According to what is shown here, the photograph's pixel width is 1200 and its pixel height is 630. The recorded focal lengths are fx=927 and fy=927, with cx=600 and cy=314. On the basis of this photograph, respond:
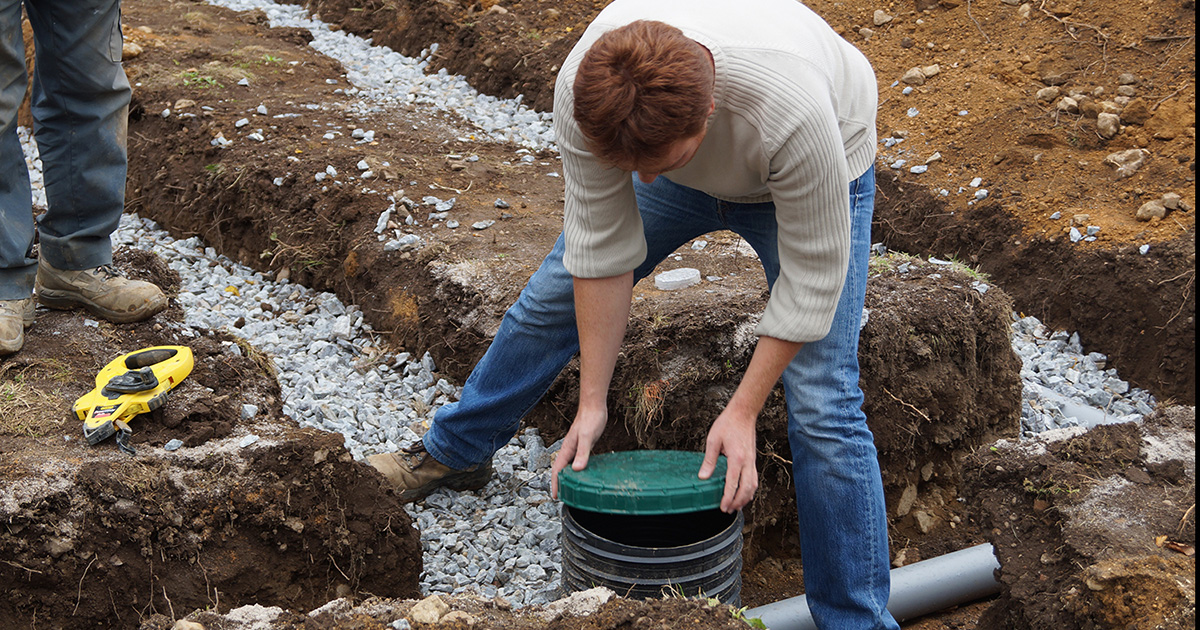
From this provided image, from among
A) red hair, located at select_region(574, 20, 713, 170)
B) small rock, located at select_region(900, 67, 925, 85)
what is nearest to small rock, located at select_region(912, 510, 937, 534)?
red hair, located at select_region(574, 20, 713, 170)

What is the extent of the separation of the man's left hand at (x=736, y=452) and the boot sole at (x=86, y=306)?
2.36 meters

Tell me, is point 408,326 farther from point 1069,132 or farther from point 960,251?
point 1069,132

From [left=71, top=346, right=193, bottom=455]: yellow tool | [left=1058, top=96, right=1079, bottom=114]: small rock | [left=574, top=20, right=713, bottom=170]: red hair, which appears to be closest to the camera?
[left=574, top=20, right=713, bottom=170]: red hair

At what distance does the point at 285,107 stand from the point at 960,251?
13.5 feet

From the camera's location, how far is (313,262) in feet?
14.8

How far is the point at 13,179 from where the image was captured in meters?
2.93

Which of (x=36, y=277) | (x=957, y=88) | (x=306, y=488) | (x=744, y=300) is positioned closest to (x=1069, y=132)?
(x=957, y=88)

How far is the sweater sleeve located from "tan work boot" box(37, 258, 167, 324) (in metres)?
2.45

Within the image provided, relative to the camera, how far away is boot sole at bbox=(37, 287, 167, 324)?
10.9ft

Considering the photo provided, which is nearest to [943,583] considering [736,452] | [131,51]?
[736,452]

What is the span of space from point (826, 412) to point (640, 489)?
0.48m

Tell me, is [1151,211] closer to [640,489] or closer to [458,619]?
[640,489]

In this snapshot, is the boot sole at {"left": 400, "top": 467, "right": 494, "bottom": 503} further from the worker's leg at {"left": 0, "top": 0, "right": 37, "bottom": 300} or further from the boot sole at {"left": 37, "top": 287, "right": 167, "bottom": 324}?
the worker's leg at {"left": 0, "top": 0, "right": 37, "bottom": 300}

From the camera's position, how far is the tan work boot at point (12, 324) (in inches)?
118
